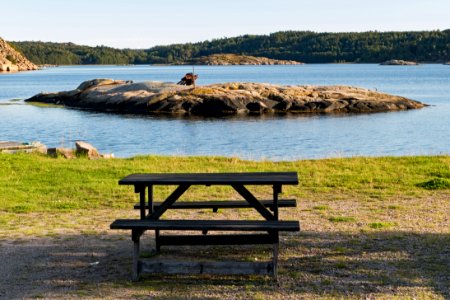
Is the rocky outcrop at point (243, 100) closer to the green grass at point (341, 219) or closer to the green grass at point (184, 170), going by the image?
the green grass at point (184, 170)

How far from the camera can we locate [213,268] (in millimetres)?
7605

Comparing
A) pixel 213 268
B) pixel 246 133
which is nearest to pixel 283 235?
pixel 213 268

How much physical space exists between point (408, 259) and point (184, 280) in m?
2.92

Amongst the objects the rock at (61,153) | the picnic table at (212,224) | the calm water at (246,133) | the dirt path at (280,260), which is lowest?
the calm water at (246,133)

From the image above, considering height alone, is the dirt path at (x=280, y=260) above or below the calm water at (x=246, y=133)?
above

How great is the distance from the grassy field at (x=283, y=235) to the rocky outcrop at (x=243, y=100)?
4315cm

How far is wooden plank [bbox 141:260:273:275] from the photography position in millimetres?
7520

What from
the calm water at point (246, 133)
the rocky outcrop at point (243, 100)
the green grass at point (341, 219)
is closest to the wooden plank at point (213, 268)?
the green grass at point (341, 219)

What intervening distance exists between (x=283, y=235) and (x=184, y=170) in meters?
7.07

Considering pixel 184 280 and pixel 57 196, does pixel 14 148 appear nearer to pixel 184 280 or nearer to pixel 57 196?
pixel 57 196

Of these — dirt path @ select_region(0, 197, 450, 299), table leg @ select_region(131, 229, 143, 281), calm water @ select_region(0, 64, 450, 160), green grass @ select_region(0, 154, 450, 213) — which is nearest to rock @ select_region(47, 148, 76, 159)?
green grass @ select_region(0, 154, 450, 213)

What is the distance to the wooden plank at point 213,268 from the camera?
752 cm

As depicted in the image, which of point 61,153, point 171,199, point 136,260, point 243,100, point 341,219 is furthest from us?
point 243,100

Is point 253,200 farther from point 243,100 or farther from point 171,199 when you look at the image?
point 243,100
